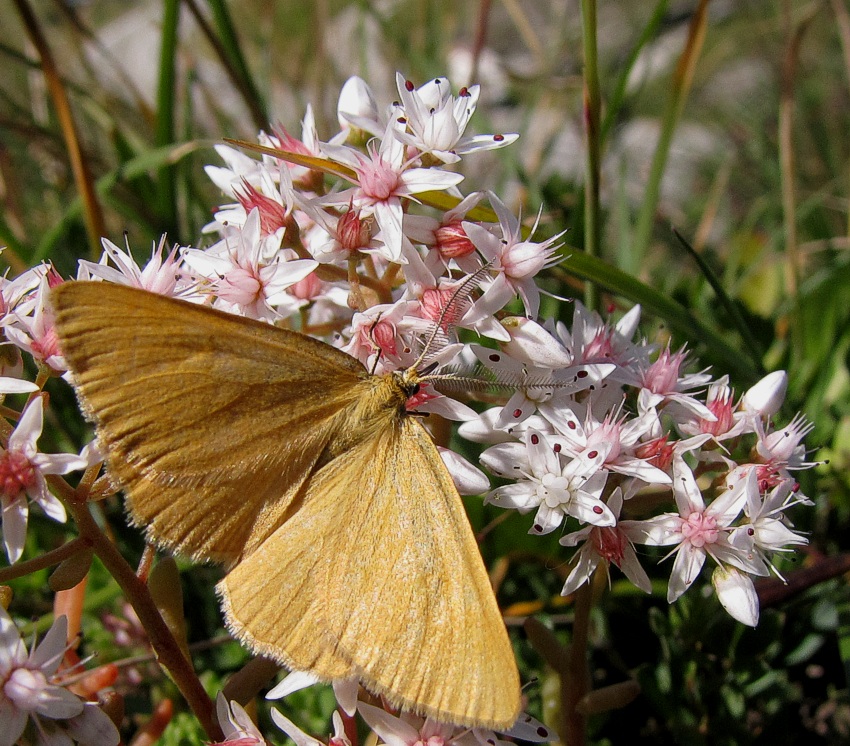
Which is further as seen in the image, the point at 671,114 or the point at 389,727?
the point at 671,114

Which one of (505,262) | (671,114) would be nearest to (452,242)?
(505,262)

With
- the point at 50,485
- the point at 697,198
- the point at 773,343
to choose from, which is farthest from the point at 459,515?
the point at 697,198

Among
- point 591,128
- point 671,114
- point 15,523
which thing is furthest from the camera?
point 671,114

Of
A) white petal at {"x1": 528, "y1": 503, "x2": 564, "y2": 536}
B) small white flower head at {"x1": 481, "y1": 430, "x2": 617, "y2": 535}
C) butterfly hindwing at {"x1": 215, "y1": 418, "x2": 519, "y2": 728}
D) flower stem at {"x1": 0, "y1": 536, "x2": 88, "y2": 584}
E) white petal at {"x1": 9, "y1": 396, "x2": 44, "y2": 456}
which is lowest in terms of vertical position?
white petal at {"x1": 528, "y1": 503, "x2": 564, "y2": 536}

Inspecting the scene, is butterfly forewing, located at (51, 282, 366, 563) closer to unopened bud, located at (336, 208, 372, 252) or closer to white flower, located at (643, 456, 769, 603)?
unopened bud, located at (336, 208, 372, 252)

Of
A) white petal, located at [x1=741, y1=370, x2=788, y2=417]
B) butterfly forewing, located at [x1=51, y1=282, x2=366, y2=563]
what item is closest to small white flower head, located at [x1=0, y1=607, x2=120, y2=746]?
butterfly forewing, located at [x1=51, y1=282, x2=366, y2=563]

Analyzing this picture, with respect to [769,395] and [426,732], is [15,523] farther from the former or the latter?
[769,395]

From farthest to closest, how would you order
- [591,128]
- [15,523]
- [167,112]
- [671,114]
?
1. [167,112]
2. [671,114]
3. [591,128]
4. [15,523]
